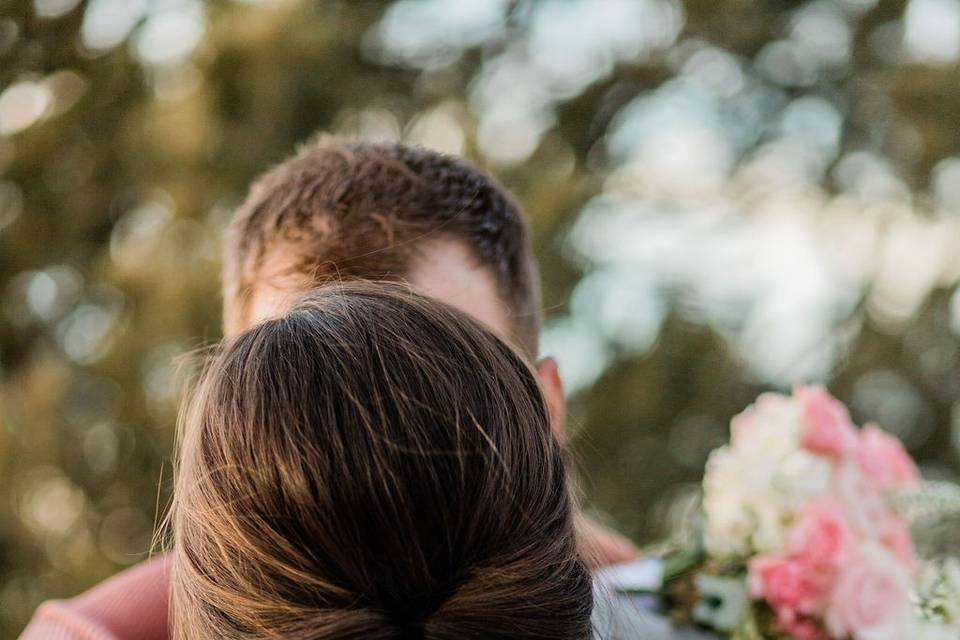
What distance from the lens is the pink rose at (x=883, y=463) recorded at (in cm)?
135

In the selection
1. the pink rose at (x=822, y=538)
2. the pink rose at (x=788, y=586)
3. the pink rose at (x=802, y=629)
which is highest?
the pink rose at (x=822, y=538)

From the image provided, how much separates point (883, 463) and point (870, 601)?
262mm

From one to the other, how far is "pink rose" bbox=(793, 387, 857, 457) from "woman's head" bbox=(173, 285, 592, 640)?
0.78 metres

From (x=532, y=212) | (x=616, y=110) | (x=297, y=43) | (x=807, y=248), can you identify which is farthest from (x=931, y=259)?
(x=297, y=43)

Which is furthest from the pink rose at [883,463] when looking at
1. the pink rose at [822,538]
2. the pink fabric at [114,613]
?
the pink fabric at [114,613]

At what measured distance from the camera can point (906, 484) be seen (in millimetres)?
1361

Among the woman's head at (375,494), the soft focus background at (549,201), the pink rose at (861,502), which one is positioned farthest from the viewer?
the soft focus background at (549,201)

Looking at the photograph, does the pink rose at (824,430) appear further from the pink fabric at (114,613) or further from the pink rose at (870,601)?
the pink fabric at (114,613)

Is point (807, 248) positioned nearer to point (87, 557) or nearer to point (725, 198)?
point (725, 198)

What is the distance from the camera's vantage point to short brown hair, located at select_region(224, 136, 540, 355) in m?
1.23

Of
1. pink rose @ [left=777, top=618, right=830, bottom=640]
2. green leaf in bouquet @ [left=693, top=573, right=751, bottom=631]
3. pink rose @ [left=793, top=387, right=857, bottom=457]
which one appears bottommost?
pink rose @ [left=777, top=618, right=830, bottom=640]

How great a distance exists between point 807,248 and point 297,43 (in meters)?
2.35

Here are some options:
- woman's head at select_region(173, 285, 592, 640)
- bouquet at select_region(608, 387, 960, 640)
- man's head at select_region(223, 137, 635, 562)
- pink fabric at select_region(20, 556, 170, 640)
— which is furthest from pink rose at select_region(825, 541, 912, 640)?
pink fabric at select_region(20, 556, 170, 640)

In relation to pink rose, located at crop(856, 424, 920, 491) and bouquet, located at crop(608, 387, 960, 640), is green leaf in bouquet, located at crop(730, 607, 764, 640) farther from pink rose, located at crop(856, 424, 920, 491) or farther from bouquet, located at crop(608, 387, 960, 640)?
pink rose, located at crop(856, 424, 920, 491)
